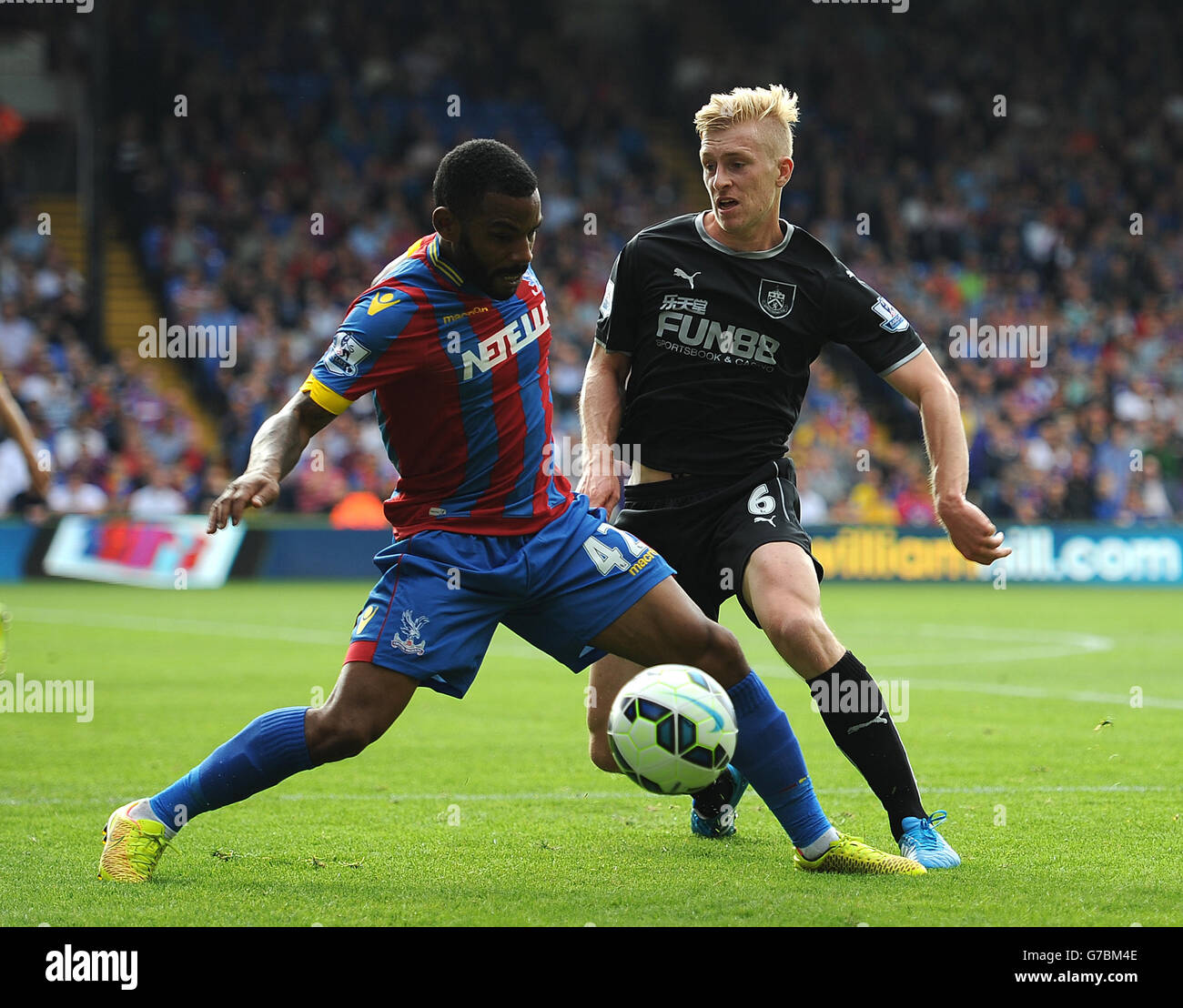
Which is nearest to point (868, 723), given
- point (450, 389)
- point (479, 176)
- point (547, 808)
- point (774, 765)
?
point (774, 765)

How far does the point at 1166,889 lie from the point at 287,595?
14676 mm

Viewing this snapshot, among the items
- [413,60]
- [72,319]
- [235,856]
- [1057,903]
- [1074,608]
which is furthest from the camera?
[413,60]

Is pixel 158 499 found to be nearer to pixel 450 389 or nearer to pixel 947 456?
pixel 450 389

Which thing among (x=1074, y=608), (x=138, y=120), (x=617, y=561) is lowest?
(x=1074, y=608)

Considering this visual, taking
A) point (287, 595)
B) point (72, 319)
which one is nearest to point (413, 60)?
point (72, 319)

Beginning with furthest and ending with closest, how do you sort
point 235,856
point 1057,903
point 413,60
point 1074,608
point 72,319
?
point 413,60 → point 72,319 → point 1074,608 → point 235,856 → point 1057,903

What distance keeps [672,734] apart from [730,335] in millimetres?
1642

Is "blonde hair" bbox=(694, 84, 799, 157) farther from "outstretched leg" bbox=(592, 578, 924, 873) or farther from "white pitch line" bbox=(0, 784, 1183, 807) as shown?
"white pitch line" bbox=(0, 784, 1183, 807)

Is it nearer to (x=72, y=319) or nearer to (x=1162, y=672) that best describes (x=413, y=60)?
(x=72, y=319)

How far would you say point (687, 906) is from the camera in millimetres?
4703

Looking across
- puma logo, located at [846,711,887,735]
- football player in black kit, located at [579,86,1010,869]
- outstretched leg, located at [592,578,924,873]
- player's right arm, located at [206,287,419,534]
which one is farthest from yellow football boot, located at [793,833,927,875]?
player's right arm, located at [206,287,419,534]

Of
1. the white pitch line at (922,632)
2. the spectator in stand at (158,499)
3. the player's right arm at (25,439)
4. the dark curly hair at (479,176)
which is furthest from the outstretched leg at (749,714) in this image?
the spectator in stand at (158,499)

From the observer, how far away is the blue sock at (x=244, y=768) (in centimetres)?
493

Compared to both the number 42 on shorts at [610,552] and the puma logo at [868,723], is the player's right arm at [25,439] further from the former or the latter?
the puma logo at [868,723]
